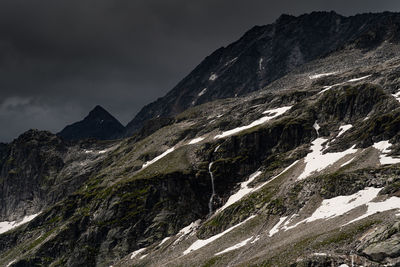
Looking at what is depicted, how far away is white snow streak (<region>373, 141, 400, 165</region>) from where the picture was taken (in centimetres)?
7600

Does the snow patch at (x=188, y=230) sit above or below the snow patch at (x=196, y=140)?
below

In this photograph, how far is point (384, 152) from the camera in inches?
3255

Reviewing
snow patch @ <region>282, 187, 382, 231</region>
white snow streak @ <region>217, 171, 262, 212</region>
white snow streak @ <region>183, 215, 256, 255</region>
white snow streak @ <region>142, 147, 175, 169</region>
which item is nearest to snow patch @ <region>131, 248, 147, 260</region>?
white snow streak @ <region>183, 215, 256, 255</region>

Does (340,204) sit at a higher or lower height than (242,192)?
lower

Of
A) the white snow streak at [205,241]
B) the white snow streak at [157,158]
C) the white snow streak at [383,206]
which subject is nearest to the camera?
the white snow streak at [383,206]

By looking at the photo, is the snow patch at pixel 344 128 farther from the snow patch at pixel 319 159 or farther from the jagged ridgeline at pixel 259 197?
the snow patch at pixel 319 159

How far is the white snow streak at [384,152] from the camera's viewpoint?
76.0 m

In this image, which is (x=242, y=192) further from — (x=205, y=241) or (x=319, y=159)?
(x=205, y=241)

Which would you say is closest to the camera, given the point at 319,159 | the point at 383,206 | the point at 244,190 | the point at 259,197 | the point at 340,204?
the point at 383,206

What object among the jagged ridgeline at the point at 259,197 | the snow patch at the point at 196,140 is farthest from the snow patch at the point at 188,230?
the snow patch at the point at 196,140

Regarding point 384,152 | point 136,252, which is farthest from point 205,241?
point 384,152

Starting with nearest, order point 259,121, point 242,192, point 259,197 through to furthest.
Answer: point 259,197 < point 242,192 < point 259,121

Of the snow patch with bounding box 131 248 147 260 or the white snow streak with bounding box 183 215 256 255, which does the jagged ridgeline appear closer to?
the snow patch with bounding box 131 248 147 260

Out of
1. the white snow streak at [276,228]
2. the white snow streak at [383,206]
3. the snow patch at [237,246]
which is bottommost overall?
the white snow streak at [276,228]
